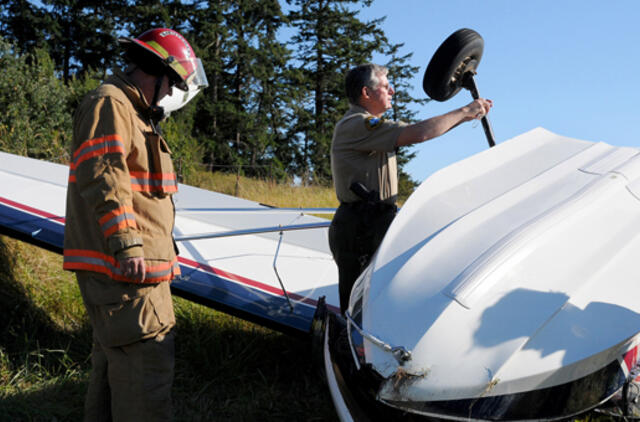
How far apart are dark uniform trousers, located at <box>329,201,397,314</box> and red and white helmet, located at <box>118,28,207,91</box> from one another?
3.76 ft

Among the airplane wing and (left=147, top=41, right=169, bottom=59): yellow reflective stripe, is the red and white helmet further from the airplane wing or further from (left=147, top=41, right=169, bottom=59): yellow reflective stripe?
the airplane wing

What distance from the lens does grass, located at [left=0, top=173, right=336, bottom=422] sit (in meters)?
3.45

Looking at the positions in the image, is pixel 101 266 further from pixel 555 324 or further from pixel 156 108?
pixel 555 324

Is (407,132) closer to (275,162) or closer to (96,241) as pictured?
(96,241)

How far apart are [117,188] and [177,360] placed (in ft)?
7.07

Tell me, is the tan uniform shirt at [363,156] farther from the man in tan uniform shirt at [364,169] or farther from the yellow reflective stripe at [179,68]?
the yellow reflective stripe at [179,68]

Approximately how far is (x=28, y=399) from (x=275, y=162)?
80.0 feet

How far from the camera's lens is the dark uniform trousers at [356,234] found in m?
3.13

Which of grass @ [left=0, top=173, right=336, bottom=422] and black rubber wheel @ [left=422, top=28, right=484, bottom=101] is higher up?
black rubber wheel @ [left=422, top=28, right=484, bottom=101]

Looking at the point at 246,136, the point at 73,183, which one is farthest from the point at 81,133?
the point at 246,136

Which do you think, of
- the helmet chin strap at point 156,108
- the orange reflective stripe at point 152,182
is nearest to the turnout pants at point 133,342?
the orange reflective stripe at point 152,182

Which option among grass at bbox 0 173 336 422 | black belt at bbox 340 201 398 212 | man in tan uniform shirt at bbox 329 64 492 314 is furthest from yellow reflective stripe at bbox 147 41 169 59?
grass at bbox 0 173 336 422

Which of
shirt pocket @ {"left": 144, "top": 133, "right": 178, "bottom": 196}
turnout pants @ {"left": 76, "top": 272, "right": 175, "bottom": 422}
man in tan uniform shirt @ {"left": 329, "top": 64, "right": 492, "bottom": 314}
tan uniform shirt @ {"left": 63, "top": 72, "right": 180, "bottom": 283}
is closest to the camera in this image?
tan uniform shirt @ {"left": 63, "top": 72, "right": 180, "bottom": 283}

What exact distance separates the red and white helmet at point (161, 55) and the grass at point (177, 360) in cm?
203
